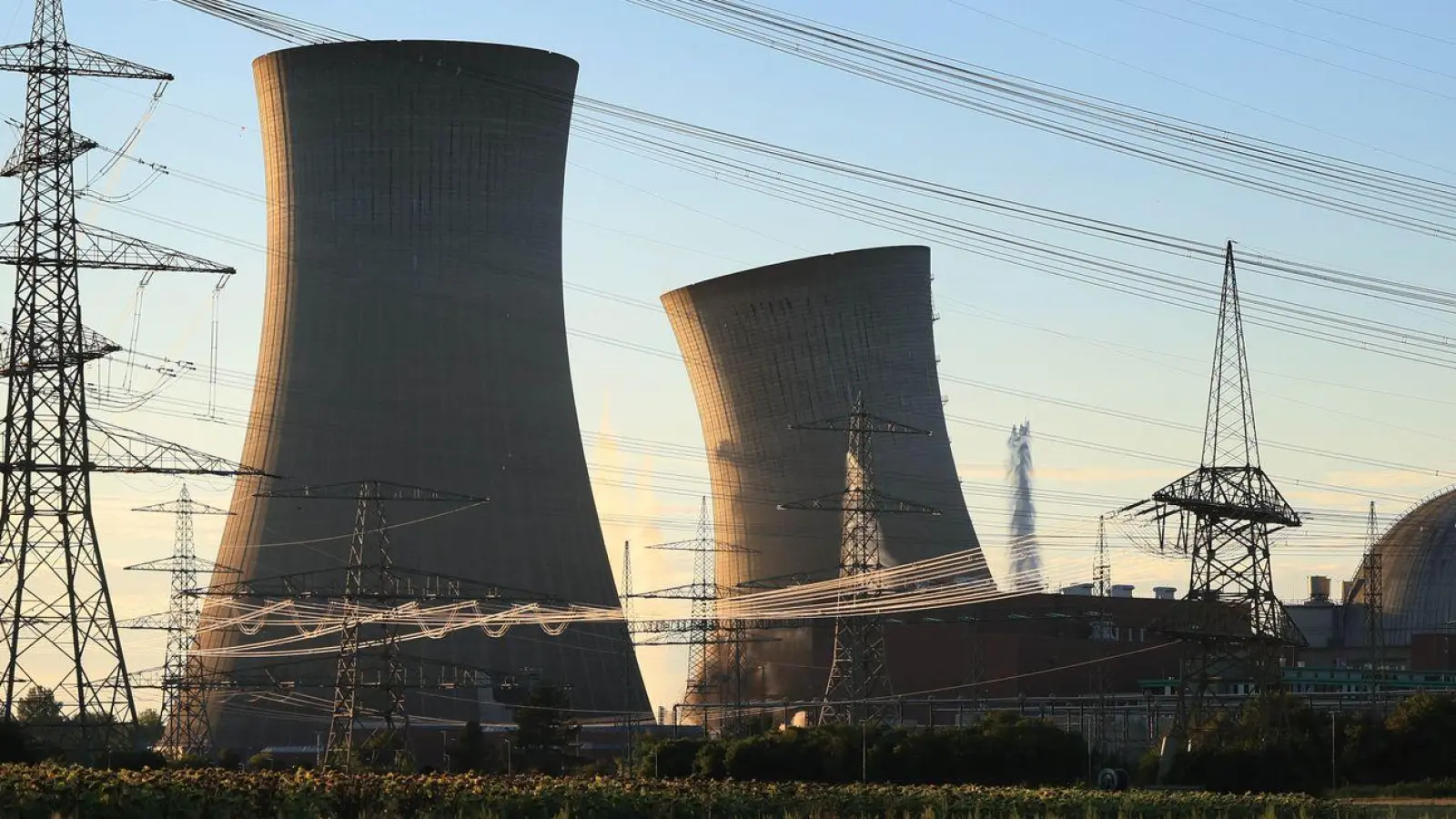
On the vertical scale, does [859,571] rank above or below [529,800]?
above

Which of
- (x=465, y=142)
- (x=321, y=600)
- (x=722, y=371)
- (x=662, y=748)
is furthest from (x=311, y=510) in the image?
(x=722, y=371)

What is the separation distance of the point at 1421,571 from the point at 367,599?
40406 millimetres

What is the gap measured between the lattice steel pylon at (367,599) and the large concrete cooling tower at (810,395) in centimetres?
1388

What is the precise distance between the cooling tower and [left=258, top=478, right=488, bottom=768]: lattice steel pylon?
3733 cm

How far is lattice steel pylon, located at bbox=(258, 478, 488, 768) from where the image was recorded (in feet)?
125

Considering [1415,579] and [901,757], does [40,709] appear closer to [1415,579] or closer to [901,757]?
[901,757]

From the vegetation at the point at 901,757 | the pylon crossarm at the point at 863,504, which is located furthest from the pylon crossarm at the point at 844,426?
the vegetation at the point at 901,757

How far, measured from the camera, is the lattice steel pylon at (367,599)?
38.2 meters

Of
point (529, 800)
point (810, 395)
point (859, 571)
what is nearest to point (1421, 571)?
point (810, 395)

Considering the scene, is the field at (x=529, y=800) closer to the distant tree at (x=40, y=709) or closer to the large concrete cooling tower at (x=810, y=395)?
the distant tree at (x=40, y=709)

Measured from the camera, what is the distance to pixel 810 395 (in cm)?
5428

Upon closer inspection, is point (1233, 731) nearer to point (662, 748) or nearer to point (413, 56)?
point (662, 748)

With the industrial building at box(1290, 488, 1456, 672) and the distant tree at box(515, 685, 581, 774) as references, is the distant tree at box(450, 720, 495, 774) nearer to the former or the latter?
the distant tree at box(515, 685, 581, 774)

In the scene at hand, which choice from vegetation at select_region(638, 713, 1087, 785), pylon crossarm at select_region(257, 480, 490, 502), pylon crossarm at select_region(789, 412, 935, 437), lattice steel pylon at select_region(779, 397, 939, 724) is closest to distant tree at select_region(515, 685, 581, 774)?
pylon crossarm at select_region(257, 480, 490, 502)
